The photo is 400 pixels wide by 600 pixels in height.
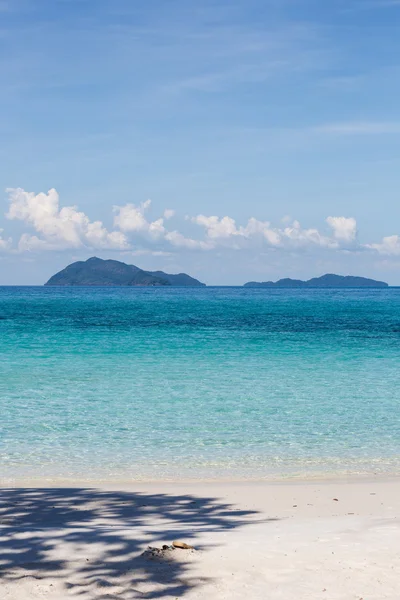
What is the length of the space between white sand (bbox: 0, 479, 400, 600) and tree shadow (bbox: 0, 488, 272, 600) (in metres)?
0.01

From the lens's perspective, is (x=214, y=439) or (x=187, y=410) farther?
(x=187, y=410)

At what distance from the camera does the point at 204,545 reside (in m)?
6.84

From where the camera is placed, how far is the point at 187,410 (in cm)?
1828

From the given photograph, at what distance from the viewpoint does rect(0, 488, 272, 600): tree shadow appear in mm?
5965

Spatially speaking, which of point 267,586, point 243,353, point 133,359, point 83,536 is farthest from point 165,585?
point 243,353

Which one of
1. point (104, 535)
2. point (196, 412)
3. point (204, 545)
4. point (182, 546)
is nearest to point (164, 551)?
point (182, 546)

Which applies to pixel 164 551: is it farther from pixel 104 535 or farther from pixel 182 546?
pixel 104 535

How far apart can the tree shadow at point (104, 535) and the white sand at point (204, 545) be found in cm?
1

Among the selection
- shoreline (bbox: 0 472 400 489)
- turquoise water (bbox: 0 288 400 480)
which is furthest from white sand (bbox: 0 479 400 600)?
turquoise water (bbox: 0 288 400 480)

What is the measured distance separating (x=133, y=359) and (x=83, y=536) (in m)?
24.6

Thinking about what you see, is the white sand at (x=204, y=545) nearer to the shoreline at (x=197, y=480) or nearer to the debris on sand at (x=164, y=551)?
the debris on sand at (x=164, y=551)

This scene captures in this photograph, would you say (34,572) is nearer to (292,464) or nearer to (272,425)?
(292,464)

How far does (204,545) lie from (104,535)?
44.3 inches

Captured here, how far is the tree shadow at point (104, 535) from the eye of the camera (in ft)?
19.6
